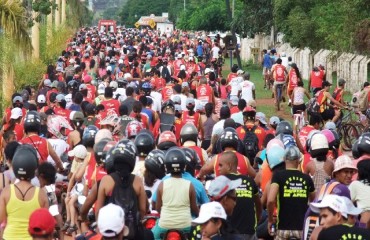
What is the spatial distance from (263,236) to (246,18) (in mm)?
46045

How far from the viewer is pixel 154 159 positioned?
12219mm

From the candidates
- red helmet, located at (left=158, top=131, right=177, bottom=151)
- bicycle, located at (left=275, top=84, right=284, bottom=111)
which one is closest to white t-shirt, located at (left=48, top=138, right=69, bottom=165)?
red helmet, located at (left=158, top=131, right=177, bottom=151)

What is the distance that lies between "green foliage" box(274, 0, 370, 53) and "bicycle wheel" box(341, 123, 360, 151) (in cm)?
1300

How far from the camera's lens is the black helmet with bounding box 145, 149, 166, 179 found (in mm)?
12156

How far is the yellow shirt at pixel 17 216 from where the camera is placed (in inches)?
410

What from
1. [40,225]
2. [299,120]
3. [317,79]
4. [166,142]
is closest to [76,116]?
[166,142]

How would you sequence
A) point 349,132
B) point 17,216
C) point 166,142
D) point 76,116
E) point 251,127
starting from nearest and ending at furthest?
point 17,216
point 166,142
point 251,127
point 76,116
point 349,132

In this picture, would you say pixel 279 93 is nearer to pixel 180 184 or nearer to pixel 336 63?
pixel 336 63

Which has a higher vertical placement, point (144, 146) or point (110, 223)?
point (110, 223)

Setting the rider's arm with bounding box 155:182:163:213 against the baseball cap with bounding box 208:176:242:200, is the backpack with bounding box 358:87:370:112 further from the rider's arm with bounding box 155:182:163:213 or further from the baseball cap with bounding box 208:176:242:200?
the baseball cap with bounding box 208:176:242:200

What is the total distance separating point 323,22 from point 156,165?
1376 inches

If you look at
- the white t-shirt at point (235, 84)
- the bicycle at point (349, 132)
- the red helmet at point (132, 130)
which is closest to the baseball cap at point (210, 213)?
the red helmet at point (132, 130)

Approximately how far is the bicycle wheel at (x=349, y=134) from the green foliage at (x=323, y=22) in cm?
1300

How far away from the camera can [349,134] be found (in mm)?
24656
